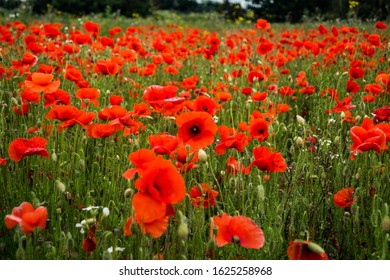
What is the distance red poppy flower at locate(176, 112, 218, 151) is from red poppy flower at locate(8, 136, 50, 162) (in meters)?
0.53

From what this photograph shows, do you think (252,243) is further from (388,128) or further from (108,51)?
(108,51)

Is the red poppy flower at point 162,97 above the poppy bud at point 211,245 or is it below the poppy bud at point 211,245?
above

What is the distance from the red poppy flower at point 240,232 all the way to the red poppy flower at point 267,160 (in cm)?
42

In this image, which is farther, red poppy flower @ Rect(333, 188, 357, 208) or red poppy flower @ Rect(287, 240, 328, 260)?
red poppy flower @ Rect(333, 188, 357, 208)

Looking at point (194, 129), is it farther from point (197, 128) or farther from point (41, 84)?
point (41, 84)

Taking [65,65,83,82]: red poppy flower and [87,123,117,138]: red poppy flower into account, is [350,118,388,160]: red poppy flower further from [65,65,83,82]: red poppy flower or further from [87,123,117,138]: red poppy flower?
[65,65,83,82]: red poppy flower

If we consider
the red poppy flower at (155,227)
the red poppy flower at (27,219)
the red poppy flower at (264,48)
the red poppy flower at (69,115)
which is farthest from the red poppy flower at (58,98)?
the red poppy flower at (264,48)

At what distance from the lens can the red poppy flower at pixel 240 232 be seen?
1.22 meters

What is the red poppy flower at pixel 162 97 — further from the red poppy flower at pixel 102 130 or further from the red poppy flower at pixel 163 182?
Result: the red poppy flower at pixel 163 182

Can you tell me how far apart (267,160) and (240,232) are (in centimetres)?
45

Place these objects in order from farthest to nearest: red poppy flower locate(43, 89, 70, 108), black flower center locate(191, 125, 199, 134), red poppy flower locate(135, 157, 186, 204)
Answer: red poppy flower locate(43, 89, 70, 108), black flower center locate(191, 125, 199, 134), red poppy flower locate(135, 157, 186, 204)

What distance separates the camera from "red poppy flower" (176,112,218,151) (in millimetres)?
1619

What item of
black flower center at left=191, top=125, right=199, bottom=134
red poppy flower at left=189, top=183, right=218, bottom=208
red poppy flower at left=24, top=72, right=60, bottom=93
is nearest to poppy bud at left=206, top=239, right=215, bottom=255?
red poppy flower at left=189, top=183, right=218, bottom=208

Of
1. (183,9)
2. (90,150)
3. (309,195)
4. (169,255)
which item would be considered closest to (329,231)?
(309,195)
